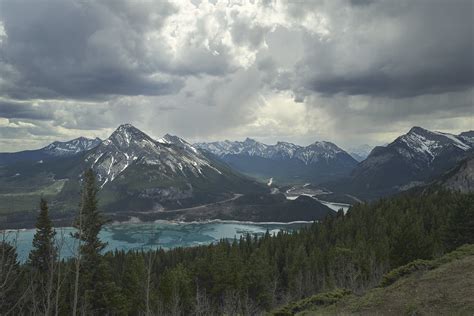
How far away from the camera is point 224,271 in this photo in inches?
3472

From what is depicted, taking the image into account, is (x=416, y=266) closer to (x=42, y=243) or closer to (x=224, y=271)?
(x=42, y=243)

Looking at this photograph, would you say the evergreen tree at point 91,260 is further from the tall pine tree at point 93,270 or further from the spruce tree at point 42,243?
the spruce tree at point 42,243

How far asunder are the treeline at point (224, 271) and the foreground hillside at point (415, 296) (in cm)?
1957

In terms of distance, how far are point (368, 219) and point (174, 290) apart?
90405 millimetres

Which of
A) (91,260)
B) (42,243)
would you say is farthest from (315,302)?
(42,243)

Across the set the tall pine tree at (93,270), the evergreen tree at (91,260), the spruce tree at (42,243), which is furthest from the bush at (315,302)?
the spruce tree at (42,243)

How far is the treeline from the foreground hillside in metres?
19.6

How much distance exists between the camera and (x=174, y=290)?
75688 mm

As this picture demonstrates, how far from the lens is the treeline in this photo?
164ft

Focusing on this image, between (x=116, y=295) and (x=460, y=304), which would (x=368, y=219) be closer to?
(x=116, y=295)

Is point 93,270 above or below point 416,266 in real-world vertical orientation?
below

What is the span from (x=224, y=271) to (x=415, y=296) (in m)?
62.1

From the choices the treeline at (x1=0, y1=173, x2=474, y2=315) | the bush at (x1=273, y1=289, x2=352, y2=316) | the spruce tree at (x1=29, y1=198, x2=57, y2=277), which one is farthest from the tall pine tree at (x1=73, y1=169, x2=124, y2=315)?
the bush at (x1=273, y1=289, x2=352, y2=316)

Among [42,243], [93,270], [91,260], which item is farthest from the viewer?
[42,243]
